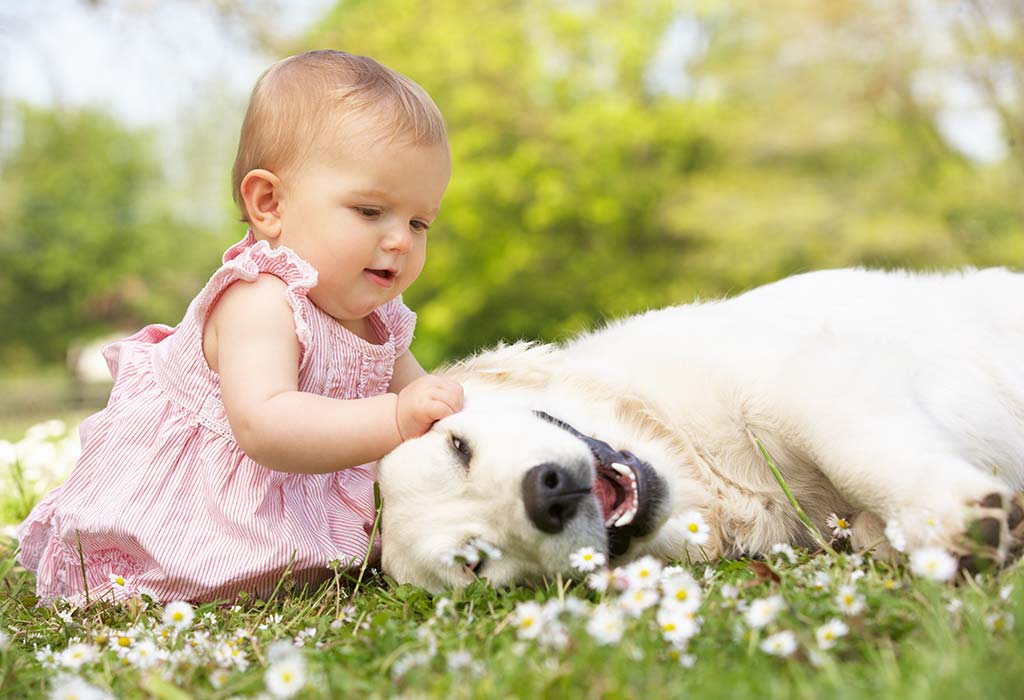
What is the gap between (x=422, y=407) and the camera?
2777 millimetres

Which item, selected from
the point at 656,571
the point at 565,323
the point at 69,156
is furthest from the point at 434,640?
the point at 69,156

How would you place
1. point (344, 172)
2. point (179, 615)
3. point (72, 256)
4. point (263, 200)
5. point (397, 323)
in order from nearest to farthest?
point (179, 615) → point (344, 172) → point (263, 200) → point (397, 323) → point (72, 256)

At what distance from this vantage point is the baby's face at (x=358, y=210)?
9.41ft

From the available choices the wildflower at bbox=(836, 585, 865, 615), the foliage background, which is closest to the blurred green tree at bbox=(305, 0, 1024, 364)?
the foliage background

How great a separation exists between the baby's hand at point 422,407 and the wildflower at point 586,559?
60 cm

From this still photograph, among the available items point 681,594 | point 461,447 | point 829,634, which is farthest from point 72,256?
point 829,634

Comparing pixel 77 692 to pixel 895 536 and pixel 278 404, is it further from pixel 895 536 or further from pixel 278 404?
pixel 895 536

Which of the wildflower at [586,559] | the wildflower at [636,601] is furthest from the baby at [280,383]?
the wildflower at [636,601]

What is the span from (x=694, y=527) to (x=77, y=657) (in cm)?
143

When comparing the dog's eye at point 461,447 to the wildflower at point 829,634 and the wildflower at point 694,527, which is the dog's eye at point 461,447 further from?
the wildflower at point 829,634

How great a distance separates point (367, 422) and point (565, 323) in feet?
61.9

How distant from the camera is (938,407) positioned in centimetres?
276

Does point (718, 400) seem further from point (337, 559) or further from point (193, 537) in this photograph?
point (193, 537)

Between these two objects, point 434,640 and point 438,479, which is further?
point 438,479
